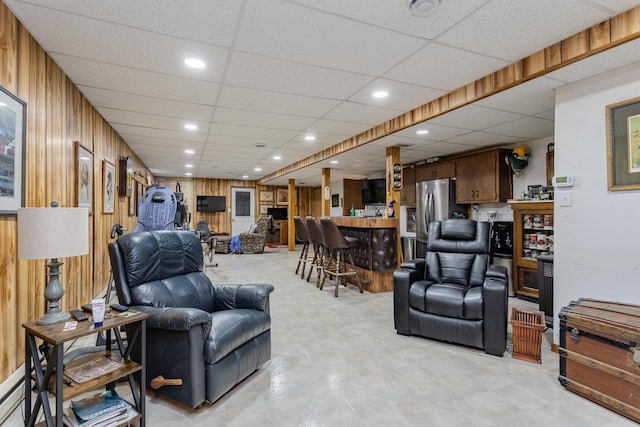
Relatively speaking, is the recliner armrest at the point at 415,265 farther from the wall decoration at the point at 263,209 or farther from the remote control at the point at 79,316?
the wall decoration at the point at 263,209

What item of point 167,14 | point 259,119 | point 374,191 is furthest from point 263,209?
point 167,14

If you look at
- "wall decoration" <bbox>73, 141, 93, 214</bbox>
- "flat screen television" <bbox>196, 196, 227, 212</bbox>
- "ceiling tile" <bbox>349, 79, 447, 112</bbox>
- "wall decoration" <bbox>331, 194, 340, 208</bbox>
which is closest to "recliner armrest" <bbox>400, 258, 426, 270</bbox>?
"ceiling tile" <bbox>349, 79, 447, 112</bbox>

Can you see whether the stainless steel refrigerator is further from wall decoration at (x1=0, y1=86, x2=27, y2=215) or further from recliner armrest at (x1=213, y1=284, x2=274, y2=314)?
wall decoration at (x1=0, y1=86, x2=27, y2=215)

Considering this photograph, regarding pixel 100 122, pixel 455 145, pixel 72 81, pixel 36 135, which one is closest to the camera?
pixel 36 135

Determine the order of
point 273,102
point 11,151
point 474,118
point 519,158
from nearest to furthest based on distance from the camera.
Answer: point 11,151 → point 273,102 → point 474,118 → point 519,158

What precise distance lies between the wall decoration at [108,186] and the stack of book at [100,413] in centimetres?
301

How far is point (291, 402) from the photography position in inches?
78.7

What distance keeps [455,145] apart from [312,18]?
4.01m

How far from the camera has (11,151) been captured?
6.37ft

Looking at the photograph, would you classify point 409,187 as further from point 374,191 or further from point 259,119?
point 259,119

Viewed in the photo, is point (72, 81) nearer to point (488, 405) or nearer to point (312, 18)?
point (312, 18)

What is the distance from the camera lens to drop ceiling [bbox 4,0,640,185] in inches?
76.3

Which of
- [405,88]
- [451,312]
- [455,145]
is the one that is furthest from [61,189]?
[455,145]

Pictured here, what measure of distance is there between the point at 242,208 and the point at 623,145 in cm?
1084
